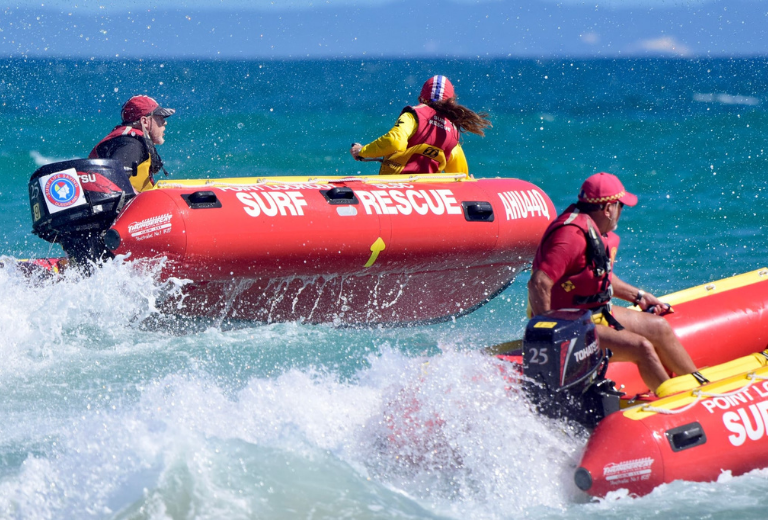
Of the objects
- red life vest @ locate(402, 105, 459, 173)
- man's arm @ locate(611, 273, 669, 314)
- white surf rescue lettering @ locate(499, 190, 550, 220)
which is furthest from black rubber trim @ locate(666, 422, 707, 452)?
red life vest @ locate(402, 105, 459, 173)

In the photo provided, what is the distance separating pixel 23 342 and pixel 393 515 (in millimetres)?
2672

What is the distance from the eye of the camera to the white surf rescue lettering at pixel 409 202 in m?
5.60

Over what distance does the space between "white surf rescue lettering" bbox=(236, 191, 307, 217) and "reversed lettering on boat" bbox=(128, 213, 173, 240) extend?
0.48 m

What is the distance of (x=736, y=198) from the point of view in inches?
463

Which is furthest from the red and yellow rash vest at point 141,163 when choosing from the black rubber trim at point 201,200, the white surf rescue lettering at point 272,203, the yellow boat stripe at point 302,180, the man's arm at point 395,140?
the man's arm at point 395,140

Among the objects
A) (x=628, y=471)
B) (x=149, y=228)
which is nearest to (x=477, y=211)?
(x=149, y=228)

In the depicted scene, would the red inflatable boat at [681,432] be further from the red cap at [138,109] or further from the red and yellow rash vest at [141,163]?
the red cap at [138,109]

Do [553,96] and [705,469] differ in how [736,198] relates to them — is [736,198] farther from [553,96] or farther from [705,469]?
[553,96]

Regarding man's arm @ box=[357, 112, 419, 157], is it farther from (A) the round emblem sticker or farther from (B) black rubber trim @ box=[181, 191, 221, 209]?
(A) the round emblem sticker

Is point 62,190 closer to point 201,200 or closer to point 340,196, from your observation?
point 201,200

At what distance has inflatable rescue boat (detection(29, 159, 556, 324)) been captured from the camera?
16.6ft

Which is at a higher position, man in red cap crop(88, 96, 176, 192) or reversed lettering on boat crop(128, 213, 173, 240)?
man in red cap crop(88, 96, 176, 192)

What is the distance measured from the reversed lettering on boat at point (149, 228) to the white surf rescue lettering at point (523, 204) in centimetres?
228

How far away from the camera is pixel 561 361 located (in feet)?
11.4
